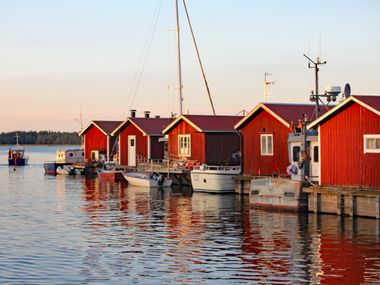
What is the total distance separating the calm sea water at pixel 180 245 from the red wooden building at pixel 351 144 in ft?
6.93

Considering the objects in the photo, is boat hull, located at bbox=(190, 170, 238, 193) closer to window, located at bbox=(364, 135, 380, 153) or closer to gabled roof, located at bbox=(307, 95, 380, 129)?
gabled roof, located at bbox=(307, 95, 380, 129)

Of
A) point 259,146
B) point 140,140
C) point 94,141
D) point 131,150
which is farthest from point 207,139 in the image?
point 94,141

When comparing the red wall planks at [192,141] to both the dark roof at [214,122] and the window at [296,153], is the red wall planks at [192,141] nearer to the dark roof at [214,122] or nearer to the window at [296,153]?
the dark roof at [214,122]

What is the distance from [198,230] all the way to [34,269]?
1025cm

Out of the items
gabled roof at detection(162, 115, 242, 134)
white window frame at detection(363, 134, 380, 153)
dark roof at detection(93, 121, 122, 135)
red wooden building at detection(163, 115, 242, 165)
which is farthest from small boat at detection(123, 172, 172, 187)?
white window frame at detection(363, 134, 380, 153)

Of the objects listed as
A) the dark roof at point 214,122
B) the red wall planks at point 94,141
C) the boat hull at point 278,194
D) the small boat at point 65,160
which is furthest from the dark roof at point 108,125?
the boat hull at point 278,194

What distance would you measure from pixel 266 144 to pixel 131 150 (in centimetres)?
2400

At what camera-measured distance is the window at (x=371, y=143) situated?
112ft

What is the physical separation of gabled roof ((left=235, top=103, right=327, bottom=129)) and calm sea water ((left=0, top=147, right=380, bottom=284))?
618 centimetres

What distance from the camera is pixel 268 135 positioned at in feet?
158

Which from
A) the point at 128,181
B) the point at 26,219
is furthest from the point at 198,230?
the point at 128,181

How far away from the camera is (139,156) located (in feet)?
226

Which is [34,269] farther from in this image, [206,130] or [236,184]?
[206,130]

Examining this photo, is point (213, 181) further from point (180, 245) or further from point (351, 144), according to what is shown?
point (180, 245)
